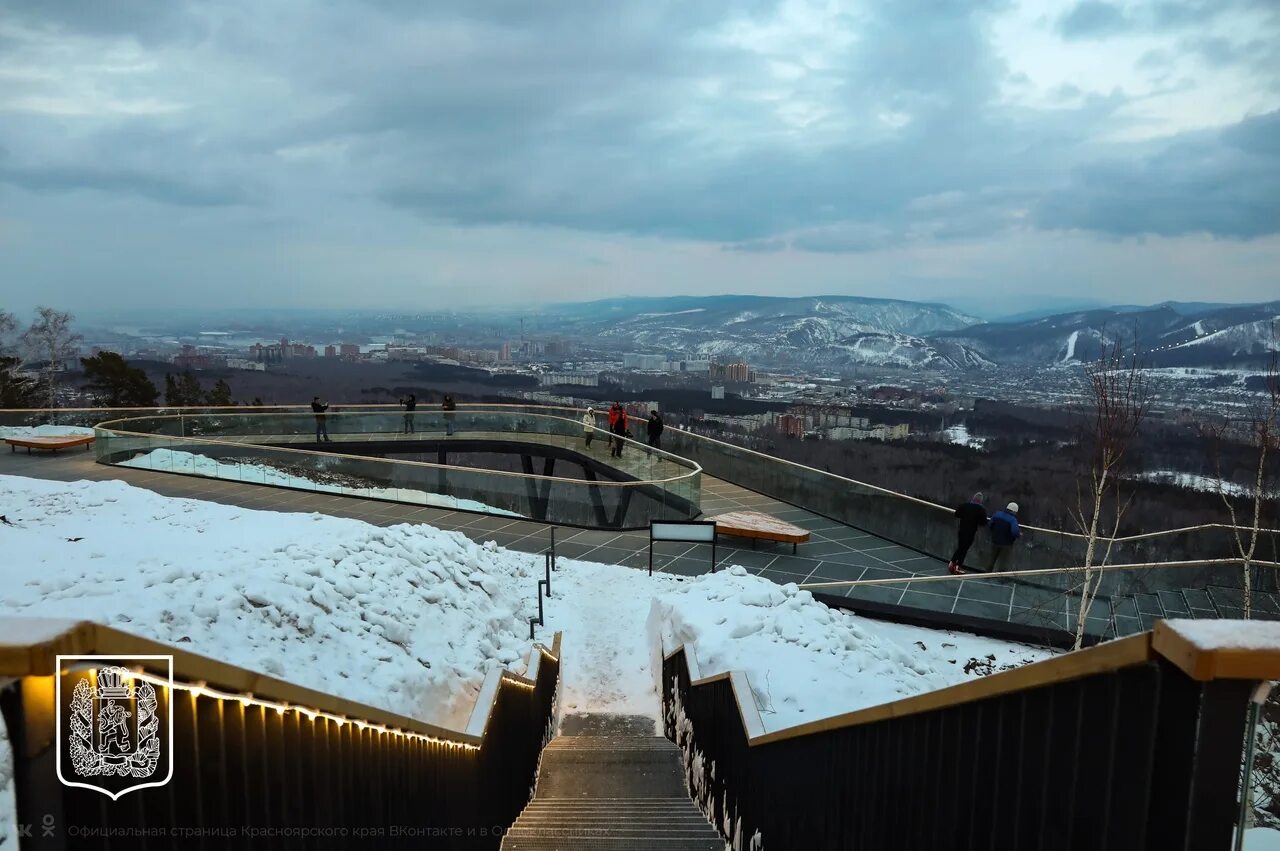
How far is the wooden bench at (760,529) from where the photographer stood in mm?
12008

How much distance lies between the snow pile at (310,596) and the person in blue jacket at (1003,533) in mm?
7206

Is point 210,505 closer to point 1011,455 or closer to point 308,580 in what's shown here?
point 308,580

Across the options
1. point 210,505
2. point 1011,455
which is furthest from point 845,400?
point 210,505

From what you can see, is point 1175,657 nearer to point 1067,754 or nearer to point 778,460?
point 1067,754

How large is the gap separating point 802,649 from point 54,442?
75.7 feet

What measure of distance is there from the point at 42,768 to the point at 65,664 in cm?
22

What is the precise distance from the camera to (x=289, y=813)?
97.6 inches

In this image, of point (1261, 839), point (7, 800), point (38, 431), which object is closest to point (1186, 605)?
point (1261, 839)

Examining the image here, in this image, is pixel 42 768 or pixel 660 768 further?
pixel 660 768

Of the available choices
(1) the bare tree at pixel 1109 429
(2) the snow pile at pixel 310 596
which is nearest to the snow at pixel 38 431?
(2) the snow pile at pixel 310 596

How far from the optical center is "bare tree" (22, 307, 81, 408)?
45.4m

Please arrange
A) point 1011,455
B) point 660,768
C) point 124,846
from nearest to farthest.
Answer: point 124,846, point 660,768, point 1011,455

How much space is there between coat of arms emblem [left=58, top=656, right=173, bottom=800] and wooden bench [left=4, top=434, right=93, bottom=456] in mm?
24384

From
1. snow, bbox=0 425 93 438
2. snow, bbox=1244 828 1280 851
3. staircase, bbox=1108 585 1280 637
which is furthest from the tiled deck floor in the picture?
snow, bbox=1244 828 1280 851
